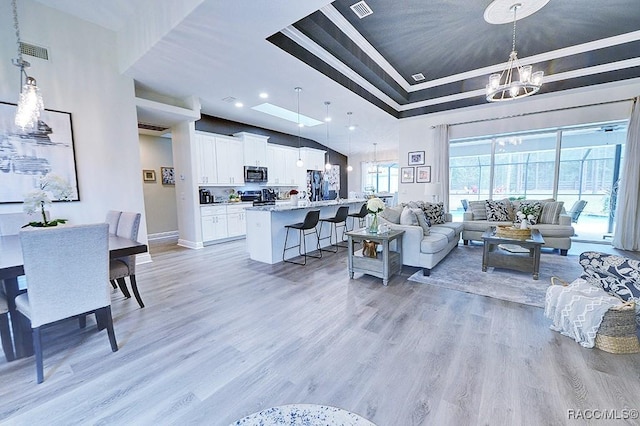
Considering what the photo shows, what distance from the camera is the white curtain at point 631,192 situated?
14.4ft

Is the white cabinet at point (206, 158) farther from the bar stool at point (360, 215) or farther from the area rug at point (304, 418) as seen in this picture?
the area rug at point (304, 418)

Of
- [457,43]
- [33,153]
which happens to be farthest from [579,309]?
[33,153]

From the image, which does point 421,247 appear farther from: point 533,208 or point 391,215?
point 533,208

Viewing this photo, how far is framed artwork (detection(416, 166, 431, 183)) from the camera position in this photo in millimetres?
6340

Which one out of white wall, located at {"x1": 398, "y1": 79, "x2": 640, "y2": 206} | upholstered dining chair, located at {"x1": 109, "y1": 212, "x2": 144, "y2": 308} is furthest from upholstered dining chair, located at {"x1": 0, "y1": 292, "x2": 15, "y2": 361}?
white wall, located at {"x1": 398, "y1": 79, "x2": 640, "y2": 206}

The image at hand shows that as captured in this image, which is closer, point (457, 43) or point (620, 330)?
point (620, 330)

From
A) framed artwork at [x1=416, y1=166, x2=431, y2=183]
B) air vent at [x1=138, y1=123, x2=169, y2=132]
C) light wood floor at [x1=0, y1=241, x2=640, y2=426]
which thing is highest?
air vent at [x1=138, y1=123, x2=169, y2=132]

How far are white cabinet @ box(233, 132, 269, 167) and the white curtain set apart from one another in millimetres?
7316

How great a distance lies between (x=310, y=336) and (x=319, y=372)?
1.42 ft

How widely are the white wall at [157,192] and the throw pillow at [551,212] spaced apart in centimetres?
822

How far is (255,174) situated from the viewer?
6.75 m

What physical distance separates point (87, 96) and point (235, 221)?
3.34 metres

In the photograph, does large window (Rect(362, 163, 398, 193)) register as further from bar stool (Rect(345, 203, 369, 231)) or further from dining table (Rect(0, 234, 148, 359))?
dining table (Rect(0, 234, 148, 359))

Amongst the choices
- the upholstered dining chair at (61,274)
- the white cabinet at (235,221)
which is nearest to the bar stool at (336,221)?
the white cabinet at (235,221)
